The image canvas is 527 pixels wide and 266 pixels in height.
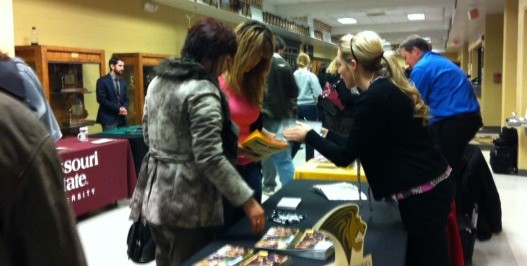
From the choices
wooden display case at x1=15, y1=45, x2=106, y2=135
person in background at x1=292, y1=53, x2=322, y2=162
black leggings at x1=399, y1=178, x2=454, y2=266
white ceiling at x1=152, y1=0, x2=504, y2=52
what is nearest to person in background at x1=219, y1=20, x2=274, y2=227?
black leggings at x1=399, y1=178, x2=454, y2=266

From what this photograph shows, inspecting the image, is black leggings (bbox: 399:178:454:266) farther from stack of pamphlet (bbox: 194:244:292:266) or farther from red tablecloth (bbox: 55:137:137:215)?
red tablecloth (bbox: 55:137:137:215)

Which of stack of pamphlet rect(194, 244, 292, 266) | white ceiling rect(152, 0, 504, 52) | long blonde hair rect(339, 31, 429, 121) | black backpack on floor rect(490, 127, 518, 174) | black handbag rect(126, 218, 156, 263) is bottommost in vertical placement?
black backpack on floor rect(490, 127, 518, 174)

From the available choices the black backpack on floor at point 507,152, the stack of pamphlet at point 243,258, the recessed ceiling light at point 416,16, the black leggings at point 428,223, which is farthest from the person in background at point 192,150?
the recessed ceiling light at point 416,16

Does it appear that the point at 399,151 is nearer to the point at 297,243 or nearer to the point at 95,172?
the point at 297,243

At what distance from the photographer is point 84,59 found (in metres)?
5.94

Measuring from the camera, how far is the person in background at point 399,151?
71.5 inches

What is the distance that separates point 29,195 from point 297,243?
3.68 feet

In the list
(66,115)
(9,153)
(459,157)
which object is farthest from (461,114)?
(66,115)

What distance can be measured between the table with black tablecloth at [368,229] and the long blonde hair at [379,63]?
17.9 inches

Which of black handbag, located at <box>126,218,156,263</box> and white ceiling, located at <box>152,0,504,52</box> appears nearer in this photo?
black handbag, located at <box>126,218,156,263</box>

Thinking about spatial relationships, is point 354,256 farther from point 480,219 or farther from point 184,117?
point 480,219

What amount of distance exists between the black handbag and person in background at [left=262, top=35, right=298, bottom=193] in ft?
5.97

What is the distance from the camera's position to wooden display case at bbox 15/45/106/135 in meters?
5.24

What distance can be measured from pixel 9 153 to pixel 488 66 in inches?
486
